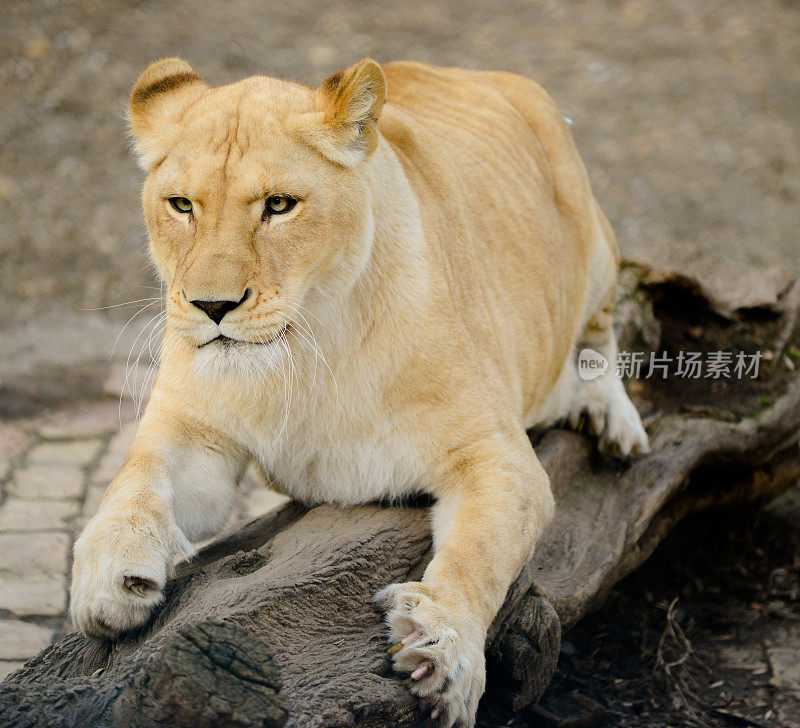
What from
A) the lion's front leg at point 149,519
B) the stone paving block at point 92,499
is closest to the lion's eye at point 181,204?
the lion's front leg at point 149,519

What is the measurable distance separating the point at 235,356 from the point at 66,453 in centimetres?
305

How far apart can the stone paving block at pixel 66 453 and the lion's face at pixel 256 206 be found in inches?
105

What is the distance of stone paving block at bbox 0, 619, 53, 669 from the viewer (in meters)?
3.25

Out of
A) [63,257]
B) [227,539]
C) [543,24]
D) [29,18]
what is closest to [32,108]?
[29,18]

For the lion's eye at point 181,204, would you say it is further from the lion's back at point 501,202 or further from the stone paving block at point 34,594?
the stone paving block at point 34,594

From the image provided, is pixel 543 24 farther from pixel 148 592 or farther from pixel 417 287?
pixel 148 592

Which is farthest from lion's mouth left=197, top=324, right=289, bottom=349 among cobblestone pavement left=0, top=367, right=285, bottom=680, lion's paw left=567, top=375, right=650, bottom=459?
lion's paw left=567, top=375, right=650, bottom=459

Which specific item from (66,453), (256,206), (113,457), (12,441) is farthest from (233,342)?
(12,441)

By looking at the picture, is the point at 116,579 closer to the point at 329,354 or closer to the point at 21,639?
the point at 329,354

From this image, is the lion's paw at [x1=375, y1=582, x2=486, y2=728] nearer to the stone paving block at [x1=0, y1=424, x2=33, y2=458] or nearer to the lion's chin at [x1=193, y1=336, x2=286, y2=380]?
the lion's chin at [x1=193, y1=336, x2=286, y2=380]

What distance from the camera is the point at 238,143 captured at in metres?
2.31

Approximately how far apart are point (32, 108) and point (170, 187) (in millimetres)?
4574

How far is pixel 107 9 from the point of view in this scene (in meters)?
6.64

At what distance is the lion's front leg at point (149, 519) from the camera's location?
2158 mm
